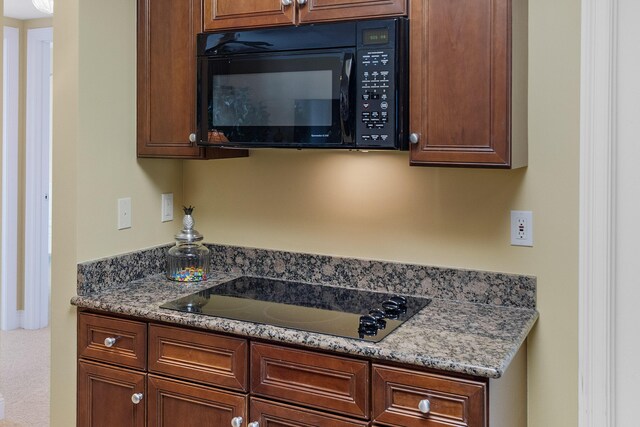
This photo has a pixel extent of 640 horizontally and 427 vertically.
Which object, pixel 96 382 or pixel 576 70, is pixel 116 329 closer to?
pixel 96 382

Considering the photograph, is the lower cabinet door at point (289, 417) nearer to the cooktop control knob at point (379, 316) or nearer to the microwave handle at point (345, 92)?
the cooktop control knob at point (379, 316)

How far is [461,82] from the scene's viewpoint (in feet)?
5.61

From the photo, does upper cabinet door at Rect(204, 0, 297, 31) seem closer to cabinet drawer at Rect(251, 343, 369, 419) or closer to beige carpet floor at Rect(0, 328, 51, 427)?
cabinet drawer at Rect(251, 343, 369, 419)

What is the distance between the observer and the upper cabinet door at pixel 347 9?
1.78 meters

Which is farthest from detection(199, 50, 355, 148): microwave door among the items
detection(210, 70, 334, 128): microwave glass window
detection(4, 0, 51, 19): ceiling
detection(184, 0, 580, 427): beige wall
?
detection(4, 0, 51, 19): ceiling

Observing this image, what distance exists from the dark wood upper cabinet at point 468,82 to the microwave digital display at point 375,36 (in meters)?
0.08

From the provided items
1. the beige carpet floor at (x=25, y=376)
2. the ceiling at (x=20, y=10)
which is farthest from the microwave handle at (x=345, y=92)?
the ceiling at (x=20, y=10)

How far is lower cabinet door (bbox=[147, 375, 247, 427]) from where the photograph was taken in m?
1.77

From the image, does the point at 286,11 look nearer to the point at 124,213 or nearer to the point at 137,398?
the point at 124,213

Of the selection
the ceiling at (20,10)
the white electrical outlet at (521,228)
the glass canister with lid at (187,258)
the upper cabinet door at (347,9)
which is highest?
the ceiling at (20,10)

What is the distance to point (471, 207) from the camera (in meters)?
2.00

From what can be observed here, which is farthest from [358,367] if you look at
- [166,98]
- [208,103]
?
[166,98]

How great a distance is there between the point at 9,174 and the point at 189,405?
10.9 feet

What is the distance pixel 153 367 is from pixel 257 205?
30.5 inches
